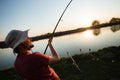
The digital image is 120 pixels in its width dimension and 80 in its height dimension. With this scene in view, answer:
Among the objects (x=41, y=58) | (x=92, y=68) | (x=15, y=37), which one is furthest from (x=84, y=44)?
→ (x=41, y=58)

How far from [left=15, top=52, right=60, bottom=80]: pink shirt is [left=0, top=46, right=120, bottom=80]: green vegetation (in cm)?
527

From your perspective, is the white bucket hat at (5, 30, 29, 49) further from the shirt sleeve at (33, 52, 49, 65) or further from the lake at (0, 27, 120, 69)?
the lake at (0, 27, 120, 69)

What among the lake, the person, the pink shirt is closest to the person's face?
the person

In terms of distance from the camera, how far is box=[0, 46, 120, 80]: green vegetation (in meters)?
8.66

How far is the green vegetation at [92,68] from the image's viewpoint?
8655 millimetres

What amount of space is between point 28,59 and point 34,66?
13cm

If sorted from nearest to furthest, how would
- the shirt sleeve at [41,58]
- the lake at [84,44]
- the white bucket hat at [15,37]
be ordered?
the shirt sleeve at [41,58], the white bucket hat at [15,37], the lake at [84,44]

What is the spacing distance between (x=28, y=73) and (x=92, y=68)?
22.0 ft

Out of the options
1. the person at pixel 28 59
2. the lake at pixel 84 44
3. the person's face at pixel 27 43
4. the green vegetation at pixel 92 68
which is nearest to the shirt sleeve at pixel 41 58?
the person at pixel 28 59

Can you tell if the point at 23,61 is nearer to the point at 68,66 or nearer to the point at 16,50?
the point at 16,50

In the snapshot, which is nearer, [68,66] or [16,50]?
[16,50]

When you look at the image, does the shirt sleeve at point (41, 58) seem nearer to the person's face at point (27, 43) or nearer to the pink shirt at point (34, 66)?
the pink shirt at point (34, 66)

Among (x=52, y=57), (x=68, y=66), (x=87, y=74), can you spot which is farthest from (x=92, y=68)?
(x=52, y=57)

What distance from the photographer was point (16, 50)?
3.33 m
